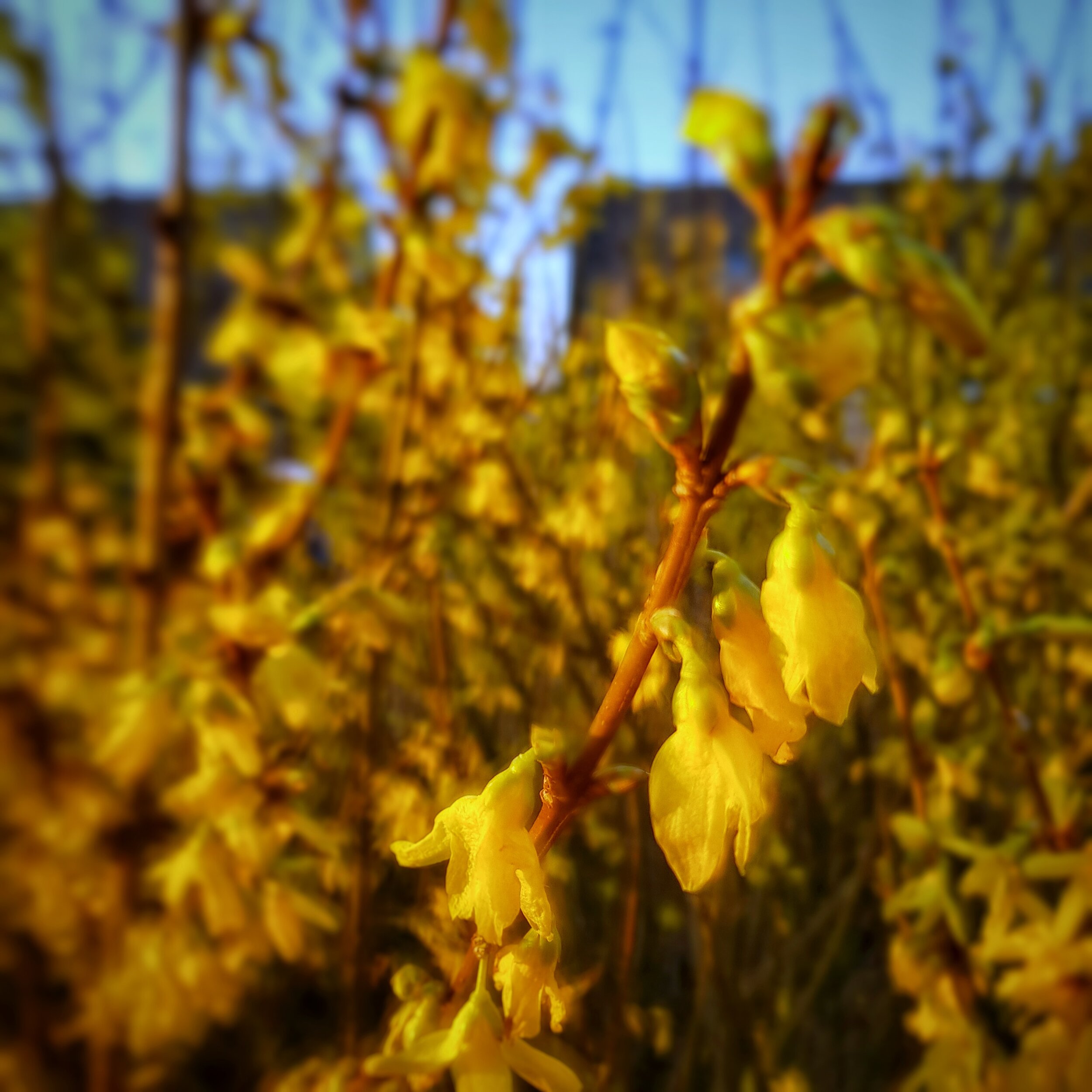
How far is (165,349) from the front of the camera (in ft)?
3.03

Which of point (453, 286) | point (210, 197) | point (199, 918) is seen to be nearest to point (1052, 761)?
point (453, 286)

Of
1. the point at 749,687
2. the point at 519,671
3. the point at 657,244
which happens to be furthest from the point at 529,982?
the point at 657,244

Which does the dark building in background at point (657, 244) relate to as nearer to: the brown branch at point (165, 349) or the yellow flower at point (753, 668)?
the brown branch at point (165, 349)

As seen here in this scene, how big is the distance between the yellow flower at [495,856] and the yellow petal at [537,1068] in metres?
0.05

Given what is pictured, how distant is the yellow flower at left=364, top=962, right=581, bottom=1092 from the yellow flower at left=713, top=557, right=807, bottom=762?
15 centimetres

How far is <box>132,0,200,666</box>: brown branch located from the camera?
0.90m

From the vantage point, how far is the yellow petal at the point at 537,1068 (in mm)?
326

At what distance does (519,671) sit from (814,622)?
1.00ft

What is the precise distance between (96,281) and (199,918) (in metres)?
1.16

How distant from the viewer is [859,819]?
2.67ft

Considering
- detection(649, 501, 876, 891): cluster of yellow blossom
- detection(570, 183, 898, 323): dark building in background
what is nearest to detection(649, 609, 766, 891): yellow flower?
detection(649, 501, 876, 891): cluster of yellow blossom

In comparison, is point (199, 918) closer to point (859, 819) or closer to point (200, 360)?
point (859, 819)

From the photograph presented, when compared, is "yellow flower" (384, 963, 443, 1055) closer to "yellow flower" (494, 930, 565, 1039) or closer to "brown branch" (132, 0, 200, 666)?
"yellow flower" (494, 930, 565, 1039)

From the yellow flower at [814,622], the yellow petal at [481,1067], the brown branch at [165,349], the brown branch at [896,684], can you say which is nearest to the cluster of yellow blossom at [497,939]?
the yellow petal at [481,1067]
